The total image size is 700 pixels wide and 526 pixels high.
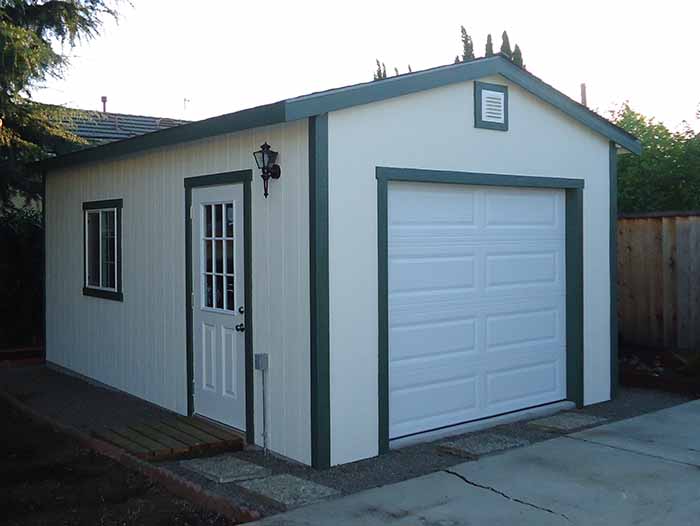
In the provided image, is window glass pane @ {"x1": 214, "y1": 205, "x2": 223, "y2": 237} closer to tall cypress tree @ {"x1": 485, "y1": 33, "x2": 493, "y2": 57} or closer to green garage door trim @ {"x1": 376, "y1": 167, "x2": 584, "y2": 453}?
green garage door trim @ {"x1": 376, "y1": 167, "x2": 584, "y2": 453}

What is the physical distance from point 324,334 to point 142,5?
8.27 metres

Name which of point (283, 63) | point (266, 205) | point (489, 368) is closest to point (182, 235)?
point (266, 205)

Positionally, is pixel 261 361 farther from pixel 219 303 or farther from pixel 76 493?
pixel 76 493

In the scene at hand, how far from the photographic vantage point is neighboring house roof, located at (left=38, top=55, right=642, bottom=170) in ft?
19.2

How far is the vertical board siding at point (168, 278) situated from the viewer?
6.18 metres

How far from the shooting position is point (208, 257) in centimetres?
741

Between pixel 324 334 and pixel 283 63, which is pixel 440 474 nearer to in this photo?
pixel 324 334

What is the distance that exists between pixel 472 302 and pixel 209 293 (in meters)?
2.34

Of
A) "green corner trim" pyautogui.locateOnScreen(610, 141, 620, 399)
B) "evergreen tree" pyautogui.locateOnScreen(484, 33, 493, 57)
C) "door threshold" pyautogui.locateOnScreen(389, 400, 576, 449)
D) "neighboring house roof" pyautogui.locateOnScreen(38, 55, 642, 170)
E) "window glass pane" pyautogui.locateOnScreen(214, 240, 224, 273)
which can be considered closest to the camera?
"neighboring house roof" pyautogui.locateOnScreen(38, 55, 642, 170)

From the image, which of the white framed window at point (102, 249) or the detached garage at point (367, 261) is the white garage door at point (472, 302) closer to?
the detached garage at point (367, 261)

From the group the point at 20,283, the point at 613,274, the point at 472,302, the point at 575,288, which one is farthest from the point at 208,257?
the point at 20,283

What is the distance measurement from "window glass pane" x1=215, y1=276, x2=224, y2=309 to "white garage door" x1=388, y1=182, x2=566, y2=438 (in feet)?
5.10

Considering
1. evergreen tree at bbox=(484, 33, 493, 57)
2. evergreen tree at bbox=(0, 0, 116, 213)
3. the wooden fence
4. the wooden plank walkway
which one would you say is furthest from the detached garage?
evergreen tree at bbox=(484, 33, 493, 57)

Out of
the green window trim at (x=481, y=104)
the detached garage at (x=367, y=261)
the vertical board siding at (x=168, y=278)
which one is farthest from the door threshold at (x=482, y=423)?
the green window trim at (x=481, y=104)
